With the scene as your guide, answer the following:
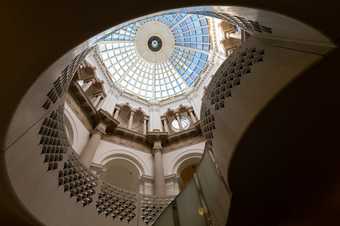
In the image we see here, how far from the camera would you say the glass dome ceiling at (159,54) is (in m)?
19.6

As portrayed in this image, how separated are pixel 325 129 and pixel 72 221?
20.6 ft

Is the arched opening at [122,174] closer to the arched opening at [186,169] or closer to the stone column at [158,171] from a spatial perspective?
the stone column at [158,171]

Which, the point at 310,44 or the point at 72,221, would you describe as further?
the point at 72,221

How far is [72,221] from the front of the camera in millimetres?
6141

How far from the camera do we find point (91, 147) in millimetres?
12172

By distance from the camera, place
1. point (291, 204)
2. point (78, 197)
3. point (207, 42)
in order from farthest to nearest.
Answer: point (207, 42)
point (78, 197)
point (291, 204)

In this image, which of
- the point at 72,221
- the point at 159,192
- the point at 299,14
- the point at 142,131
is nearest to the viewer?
the point at 299,14

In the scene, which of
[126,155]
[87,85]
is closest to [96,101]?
[87,85]

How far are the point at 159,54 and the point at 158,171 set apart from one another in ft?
44.3

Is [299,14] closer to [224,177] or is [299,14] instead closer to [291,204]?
[224,177]

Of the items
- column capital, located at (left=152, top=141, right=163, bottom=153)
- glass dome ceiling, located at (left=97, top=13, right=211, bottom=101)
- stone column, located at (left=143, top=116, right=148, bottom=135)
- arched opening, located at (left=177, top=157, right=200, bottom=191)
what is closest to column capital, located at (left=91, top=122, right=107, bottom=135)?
stone column, located at (left=143, top=116, right=148, bottom=135)

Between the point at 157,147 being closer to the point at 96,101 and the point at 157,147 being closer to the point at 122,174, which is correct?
the point at 122,174

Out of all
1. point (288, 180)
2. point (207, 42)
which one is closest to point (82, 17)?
point (288, 180)

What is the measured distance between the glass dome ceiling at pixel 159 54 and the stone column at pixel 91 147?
5.88 m
